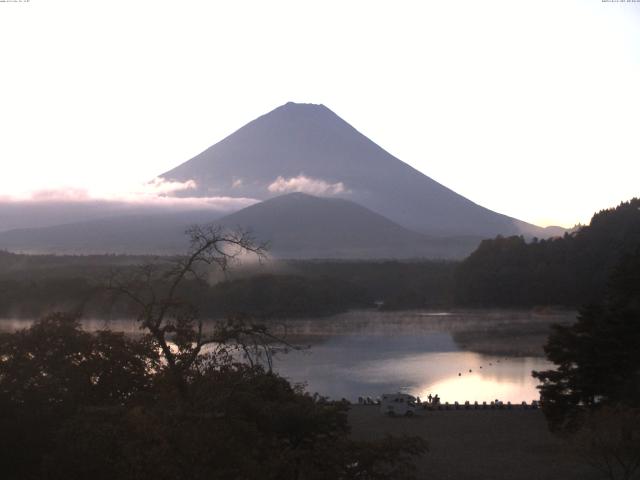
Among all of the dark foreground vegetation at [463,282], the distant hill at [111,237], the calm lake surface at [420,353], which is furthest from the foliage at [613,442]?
the distant hill at [111,237]

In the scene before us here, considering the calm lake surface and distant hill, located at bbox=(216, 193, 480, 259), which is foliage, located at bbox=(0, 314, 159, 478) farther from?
distant hill, located at bbox=(216, 193, 480, 259)

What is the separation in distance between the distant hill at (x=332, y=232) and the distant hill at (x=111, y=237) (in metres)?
4.43

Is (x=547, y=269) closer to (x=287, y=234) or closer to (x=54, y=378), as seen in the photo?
(x=54, y=378)

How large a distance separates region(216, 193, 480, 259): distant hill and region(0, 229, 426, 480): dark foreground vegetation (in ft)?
176

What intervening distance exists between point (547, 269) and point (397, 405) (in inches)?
879

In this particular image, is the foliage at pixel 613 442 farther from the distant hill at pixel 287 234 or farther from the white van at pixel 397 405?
the distant hill at pixel 287 234

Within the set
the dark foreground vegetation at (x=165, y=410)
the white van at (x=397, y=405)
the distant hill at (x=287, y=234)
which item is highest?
the distant hill at (x=287, y=234)

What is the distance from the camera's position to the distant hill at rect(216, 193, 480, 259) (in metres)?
65.0

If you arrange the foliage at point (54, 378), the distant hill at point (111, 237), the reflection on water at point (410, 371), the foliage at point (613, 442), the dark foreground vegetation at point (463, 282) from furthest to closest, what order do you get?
the distant hill at point (111, 237)
the dark foreground vegetation at point (463, 282)
the reflection on water at point (410, 371)
the foliage at point (613, 442)
the foliage at point (54, 378)

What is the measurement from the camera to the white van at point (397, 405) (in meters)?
12.6

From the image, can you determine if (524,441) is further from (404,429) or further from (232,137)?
(232,137)

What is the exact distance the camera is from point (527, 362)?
19484 mm

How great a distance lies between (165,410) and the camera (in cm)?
462

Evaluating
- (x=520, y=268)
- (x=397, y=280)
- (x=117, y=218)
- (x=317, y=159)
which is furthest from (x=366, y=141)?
(x=520, y=268)
